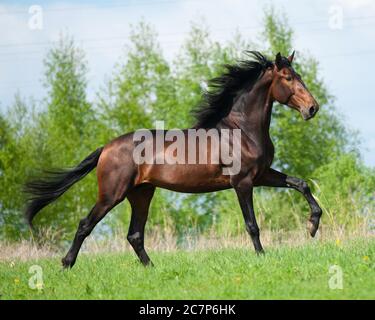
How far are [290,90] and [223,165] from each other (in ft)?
4.84

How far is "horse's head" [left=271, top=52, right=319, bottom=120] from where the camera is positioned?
10023mm

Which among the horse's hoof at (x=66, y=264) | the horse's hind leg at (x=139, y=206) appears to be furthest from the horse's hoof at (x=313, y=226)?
the horse's hoof at (x=66, y=264)

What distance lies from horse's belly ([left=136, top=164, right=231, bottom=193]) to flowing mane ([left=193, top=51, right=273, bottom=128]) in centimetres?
75

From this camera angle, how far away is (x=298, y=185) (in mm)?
9906

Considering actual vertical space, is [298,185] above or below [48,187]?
below

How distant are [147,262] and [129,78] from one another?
3194 cm

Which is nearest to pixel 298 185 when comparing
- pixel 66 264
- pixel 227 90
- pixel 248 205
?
pixel 248 205

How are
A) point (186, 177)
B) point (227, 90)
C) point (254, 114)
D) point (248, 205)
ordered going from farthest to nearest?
1. point (227, 90)
2. point (254, 114)
3. point (186, 177)
4. point (248, 205)

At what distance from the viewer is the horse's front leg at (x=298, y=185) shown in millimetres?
9688

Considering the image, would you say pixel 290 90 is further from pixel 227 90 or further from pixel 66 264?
pixel 66 264

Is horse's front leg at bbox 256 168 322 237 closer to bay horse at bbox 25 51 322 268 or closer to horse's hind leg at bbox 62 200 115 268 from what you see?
bay horse at bbox 25 51 322 268

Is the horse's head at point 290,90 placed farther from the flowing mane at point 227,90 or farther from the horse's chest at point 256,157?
the horse's chest at point 256,157

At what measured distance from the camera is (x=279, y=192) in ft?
124

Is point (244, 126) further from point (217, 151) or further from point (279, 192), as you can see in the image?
point (279, 192)
